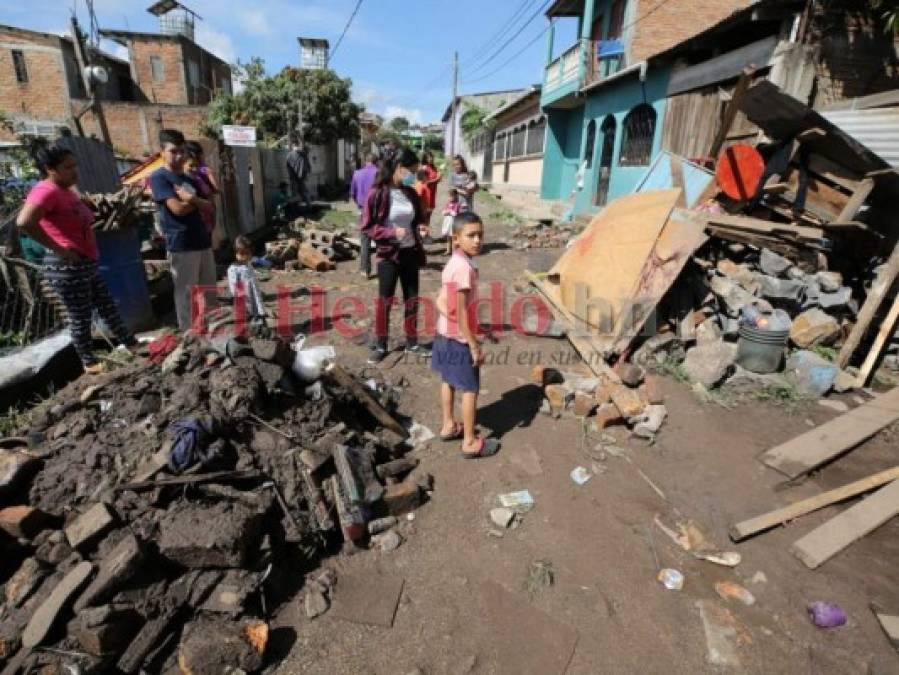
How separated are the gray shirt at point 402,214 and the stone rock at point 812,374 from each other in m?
3.78

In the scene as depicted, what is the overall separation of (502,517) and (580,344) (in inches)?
105

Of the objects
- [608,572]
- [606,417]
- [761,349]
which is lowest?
[608,572]

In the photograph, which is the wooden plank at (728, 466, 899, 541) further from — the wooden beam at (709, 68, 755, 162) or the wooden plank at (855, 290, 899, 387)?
the wooden beam at (709, 68, 755, 162)

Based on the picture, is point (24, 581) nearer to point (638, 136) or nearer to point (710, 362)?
point (710, 362)

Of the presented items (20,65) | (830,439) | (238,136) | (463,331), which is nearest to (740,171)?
(830,439)

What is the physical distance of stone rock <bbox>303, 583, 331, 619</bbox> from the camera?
91.9 inches

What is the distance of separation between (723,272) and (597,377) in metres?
1.92

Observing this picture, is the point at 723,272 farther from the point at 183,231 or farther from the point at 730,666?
the point at 183,231

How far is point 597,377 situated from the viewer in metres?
4.64

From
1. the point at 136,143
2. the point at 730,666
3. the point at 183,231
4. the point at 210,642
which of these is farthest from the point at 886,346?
the point at 136,143

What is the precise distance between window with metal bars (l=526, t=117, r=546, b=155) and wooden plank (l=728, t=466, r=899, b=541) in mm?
17634

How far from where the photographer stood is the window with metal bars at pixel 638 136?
11008 millimetres

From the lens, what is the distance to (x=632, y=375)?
14.4 ft

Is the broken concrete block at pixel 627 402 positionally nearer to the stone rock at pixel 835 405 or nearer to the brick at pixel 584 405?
the brick at pixel 584 405
